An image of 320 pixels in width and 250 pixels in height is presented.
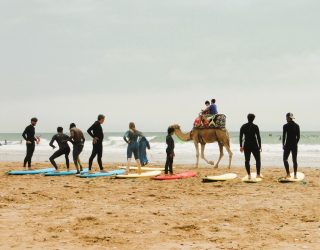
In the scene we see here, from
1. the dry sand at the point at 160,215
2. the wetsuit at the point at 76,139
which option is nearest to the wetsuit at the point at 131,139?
the wetsuit at the point at 76,139

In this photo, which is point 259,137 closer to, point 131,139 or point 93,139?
point 131,139

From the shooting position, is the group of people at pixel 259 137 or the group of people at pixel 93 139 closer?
the group of people at pixel 259 137

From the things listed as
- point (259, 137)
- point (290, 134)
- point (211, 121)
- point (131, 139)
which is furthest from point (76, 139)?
point (290, 134)

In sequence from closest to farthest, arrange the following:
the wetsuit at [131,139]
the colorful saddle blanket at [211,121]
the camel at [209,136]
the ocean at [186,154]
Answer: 1. the wetsuit at [131,139]
2. the colorful saddle blanket at [211,121]
3. the camel at [209,136]
4. the ocean at [186,154]

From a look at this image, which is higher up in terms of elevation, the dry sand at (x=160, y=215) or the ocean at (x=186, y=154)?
the dry sand at (x=160, y=215)

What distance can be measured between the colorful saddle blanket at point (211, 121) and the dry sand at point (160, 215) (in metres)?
6.08

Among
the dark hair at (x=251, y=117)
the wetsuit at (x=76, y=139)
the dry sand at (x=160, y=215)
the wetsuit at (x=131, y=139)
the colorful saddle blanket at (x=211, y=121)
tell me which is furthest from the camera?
the colorful saddle blanket at (x=211, y=121)

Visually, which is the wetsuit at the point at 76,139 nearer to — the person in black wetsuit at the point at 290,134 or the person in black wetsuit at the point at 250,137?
the person in black wetsuit at the point at 250,137

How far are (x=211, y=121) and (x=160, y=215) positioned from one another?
38.2ft

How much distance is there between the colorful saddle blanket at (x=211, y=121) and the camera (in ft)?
66.4

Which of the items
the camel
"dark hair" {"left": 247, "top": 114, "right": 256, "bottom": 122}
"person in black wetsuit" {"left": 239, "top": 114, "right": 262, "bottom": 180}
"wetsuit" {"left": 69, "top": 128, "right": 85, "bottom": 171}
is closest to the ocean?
the camel

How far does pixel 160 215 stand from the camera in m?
9.16

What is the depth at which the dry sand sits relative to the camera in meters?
7.05

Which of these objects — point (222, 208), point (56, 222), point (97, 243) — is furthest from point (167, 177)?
point (97, 243)
